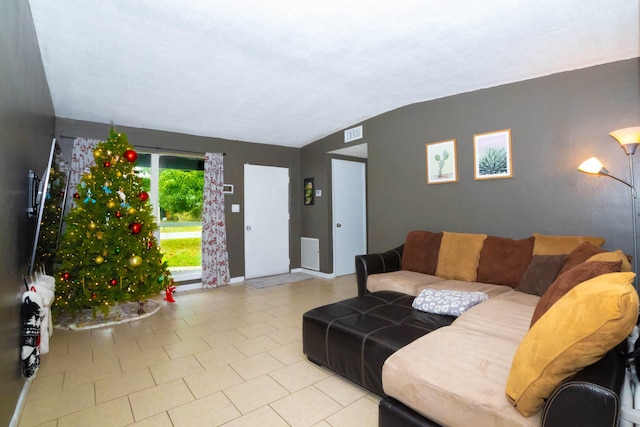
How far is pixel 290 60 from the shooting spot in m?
2.91

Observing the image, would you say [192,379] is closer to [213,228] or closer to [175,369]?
[175,369]

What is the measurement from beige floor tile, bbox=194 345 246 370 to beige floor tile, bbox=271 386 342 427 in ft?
2.44

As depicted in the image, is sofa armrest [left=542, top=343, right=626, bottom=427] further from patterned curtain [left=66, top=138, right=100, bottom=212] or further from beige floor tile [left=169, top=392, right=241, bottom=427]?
patterned curtain [left=66, top=138, right=100, bottom=212]

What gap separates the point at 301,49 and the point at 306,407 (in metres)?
2.76

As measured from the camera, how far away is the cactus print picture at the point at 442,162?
375 centimetres

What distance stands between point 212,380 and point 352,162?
4505mm

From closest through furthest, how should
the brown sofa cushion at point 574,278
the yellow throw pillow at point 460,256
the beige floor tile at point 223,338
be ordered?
the brown sofa cushion at point 574,278 → the beige floor tile at point 223,338 → the yellow throw pillow at point 460,256

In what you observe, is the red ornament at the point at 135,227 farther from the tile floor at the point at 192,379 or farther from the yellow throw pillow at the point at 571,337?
the yellow throw pillow at the point at 571,337

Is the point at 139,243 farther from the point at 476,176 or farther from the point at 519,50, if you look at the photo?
the point at 519,50

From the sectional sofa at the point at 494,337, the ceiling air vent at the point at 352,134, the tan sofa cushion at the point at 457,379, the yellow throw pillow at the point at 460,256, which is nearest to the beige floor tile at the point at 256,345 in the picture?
the sectional sofa at the point at 494,337

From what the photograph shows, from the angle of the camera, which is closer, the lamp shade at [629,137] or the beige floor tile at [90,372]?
the beige floor tile at [90,372]

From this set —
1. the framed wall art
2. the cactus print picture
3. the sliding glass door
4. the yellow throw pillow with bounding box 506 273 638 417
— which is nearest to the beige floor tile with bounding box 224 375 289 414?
the yellow throw pillow with bounding box 506 273 638 417

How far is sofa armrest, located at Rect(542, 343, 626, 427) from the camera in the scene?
3.09ft

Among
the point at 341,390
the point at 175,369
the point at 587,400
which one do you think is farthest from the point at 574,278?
the point at 175,369
